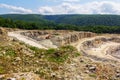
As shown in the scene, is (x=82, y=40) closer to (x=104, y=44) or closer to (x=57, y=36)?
(x=104, y=44)

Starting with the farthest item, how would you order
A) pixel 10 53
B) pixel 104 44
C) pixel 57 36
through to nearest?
pixel 104 44 → pixel 57 36 → pixel 10 53

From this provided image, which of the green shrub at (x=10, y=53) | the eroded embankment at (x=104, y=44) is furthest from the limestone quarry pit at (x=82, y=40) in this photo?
the green shrub at (x=10, y=53)

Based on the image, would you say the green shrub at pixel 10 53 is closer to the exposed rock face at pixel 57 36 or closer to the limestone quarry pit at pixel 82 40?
the limestone quarry pit at pixel 82 40

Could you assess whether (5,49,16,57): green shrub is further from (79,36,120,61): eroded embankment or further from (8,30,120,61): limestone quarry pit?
(79,36,120,61): eroded embankment

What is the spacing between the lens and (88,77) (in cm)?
3753

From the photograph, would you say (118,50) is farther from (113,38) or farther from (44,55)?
(44,55)

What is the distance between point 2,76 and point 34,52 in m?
12.2

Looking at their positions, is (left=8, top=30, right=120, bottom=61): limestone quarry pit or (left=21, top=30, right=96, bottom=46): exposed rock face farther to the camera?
(left=21, top=30, right=96, bottom=46): exposed rock face

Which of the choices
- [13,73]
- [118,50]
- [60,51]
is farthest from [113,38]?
[13,73]

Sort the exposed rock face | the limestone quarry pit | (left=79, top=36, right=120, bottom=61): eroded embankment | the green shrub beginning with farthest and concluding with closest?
(left=79, top=36, right=120, bottom=61): eroded embankment
the exposed rock face
the limestone quarry pit
the green shrub

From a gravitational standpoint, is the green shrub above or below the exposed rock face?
above

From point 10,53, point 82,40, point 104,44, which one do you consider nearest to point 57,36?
point 82,40

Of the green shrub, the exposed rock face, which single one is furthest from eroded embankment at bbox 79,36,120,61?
the green shrub

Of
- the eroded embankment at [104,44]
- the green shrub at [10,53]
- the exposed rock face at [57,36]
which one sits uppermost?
the green shrub at [10,53]
